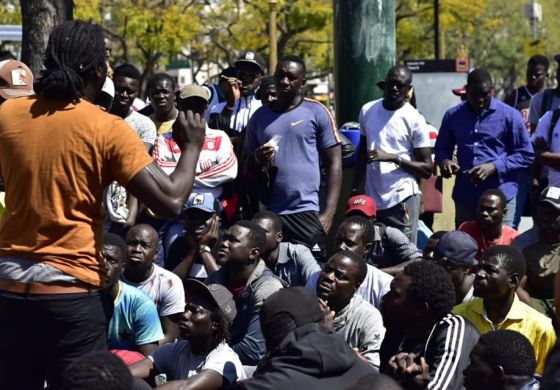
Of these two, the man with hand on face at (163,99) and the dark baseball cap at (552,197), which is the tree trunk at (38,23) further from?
the dark baseball cap at (552,197)

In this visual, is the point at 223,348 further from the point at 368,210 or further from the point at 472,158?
the point at 472,158

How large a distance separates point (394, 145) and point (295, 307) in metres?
4.47

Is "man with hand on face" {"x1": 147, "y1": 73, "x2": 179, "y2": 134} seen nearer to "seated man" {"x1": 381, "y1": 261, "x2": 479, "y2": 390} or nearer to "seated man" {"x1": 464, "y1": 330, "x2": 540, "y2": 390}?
"seated man" {"x1": 381, "y1": 261, "x2": 479, "y2": 390}

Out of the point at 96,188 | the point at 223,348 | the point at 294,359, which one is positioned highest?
the point at 96,188

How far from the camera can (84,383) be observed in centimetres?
368

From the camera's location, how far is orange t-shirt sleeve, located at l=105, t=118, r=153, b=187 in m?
4.19

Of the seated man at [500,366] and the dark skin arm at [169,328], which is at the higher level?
the seated man at [500,366]

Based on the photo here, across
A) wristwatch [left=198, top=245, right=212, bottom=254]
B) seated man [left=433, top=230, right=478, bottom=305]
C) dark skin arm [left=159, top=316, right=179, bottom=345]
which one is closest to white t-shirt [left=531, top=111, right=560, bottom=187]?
seated man [left=433, top=230, right=478, bottom=305]

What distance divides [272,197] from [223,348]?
2.11 metres

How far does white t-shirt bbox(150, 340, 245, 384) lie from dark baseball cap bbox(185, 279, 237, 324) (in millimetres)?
167

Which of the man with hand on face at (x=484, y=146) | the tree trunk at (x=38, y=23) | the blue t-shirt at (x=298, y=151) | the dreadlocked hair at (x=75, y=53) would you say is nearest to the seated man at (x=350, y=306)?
the blue t-shirt at (x=298, y=151)

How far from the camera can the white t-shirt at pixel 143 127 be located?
8398mm

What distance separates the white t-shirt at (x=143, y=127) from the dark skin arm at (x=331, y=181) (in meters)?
1.24

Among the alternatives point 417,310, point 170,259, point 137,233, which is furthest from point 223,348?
point 170,259
